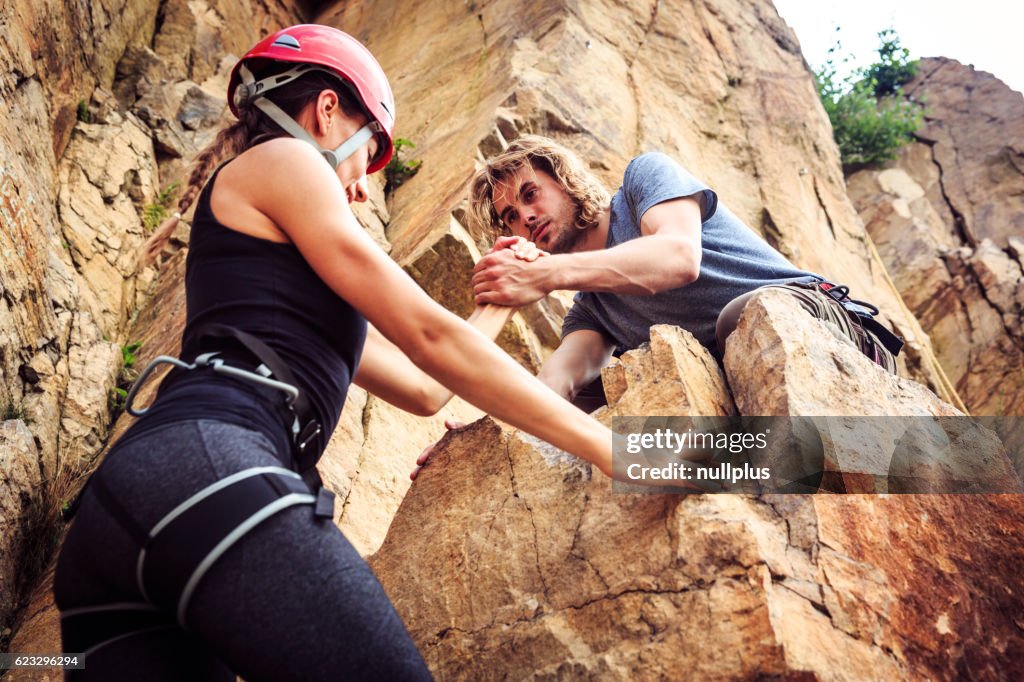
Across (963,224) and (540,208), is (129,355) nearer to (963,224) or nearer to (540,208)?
(540,208)

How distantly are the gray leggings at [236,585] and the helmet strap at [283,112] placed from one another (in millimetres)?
961

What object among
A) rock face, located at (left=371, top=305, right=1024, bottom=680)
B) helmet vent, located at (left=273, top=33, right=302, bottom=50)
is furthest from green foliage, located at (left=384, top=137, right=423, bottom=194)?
helmet vent, located at (left=273, top=33, right=302, bottom=50)

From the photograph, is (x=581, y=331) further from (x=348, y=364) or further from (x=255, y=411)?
(x=255, y=411)

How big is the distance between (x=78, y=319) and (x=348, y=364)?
361 cm

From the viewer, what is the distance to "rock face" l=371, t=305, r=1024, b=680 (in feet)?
7.38

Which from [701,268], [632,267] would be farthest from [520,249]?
[701,268]

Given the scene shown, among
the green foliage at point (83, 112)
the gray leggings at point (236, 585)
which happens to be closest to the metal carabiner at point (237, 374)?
the gray leggings at point (236, 585)

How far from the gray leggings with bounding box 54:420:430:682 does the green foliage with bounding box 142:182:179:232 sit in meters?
5.18

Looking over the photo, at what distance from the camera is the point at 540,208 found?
383cm

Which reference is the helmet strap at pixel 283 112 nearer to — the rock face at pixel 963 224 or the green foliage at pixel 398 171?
the green foliage at pixel 398 171

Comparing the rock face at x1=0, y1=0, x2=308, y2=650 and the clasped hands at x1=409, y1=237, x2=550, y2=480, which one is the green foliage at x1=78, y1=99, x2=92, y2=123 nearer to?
the rock face at x1=0, y1=0, x2=308, y2=650

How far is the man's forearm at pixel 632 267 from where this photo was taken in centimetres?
313

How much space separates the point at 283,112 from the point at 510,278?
103 centimetres

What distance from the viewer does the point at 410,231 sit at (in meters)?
5.79
